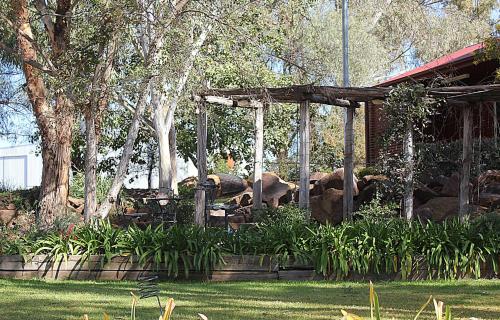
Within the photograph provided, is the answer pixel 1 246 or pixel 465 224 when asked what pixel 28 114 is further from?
pixel 465 224

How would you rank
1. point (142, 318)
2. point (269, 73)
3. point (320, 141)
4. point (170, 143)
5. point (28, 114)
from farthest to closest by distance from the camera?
point (320, 141) < point (170, 143) < point (269, 73) < point (28, 114) < point (142, 318)

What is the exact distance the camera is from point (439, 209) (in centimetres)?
1564

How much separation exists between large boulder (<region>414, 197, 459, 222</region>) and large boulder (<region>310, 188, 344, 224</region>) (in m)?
1.80

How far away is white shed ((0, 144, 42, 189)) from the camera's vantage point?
3522 cm

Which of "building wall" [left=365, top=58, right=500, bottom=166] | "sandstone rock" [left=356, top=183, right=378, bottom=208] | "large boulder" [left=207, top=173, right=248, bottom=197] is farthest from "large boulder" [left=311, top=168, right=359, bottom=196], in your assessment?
"large boulder" [left=207, top=173, right=248, bottom=197]

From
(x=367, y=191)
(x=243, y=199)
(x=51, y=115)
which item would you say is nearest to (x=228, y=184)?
(x=243, y=199)

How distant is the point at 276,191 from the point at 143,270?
9990 mm

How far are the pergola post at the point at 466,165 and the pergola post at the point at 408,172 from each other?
35.5 inches

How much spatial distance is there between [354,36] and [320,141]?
5.04m

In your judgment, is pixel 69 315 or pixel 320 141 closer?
pixel 69 315

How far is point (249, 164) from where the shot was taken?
A: 28219mm

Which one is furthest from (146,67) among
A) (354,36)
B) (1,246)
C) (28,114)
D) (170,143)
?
(354,36)

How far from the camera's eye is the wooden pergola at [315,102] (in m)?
14.0

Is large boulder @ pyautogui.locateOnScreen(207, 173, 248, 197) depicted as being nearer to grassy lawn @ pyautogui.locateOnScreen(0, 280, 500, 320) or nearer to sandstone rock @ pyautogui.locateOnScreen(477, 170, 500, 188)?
sandstone rock @ pyautogui.locateOnScreen(477, 170, 500, 188)
